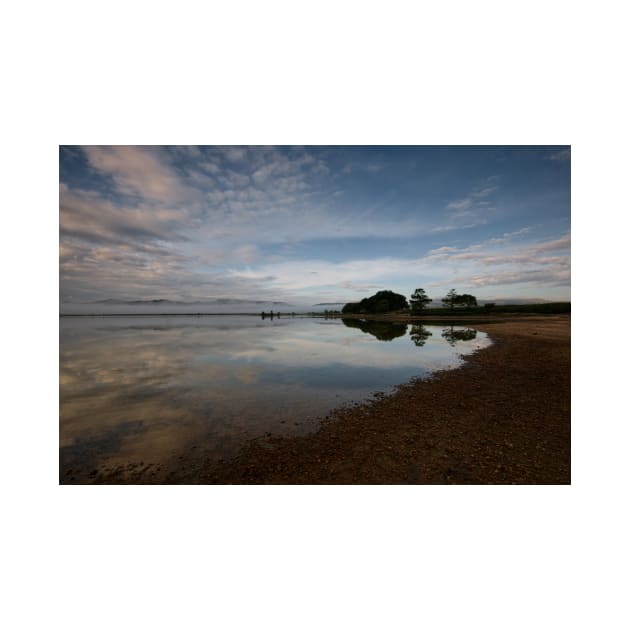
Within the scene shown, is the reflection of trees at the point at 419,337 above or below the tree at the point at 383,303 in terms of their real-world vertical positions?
below

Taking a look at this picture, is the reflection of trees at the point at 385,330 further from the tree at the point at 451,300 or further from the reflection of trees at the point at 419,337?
the tree at the point at 451,300

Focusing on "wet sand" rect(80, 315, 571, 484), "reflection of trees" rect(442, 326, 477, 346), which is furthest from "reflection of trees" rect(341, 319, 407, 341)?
"wet sand" rect(80, 315, 571, 484)

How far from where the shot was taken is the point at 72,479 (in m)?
6.71

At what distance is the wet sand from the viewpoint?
6.15 meters

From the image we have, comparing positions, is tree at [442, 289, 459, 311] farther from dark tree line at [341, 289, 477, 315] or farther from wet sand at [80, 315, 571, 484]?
wet sand at [80, 315, 571, 484]

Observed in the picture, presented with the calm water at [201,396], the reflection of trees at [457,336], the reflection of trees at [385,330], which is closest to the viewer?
the calm water at [201,396]

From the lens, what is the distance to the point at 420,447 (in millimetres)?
7066

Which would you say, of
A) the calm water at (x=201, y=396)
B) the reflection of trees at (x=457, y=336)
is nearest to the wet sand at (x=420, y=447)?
the calm water at (x=201, y=396)

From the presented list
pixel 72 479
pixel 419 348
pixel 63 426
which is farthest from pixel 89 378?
pixel 419 348

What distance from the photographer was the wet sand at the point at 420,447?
6.15m

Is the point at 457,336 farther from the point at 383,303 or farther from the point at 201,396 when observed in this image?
the point at 383,303

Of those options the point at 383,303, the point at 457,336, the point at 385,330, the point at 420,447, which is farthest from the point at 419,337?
the point at 383,303
